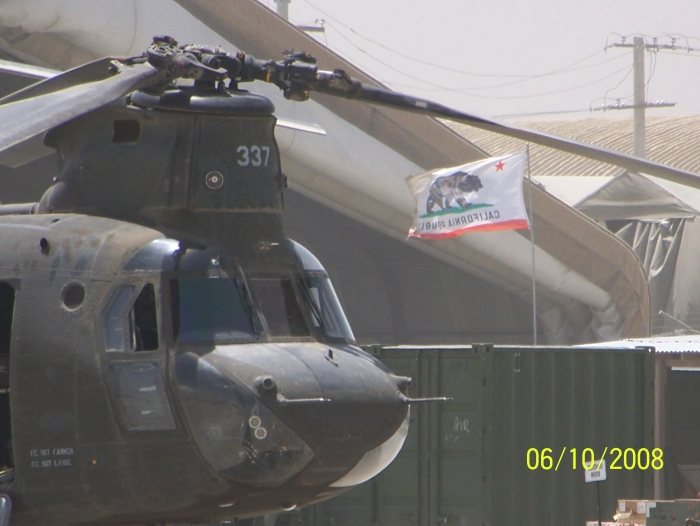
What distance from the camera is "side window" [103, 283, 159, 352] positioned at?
7332 millimetres

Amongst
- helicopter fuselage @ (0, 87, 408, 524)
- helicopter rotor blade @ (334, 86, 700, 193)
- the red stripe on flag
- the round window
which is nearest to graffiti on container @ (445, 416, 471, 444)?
helicopter rotor blade @ (334, 86, 700, 193)

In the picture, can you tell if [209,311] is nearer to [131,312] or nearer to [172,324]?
[172,324]

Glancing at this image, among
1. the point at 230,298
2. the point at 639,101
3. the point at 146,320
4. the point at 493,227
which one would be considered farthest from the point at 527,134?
the point at 639,101

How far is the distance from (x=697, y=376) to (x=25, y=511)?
39.3 feet

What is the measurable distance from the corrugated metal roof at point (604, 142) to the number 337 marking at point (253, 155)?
1658 inches

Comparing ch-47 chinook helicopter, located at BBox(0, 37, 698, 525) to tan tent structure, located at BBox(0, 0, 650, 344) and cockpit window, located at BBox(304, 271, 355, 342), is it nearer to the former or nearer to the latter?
cockpit window, located at BBox(304, 271, 355, 342)

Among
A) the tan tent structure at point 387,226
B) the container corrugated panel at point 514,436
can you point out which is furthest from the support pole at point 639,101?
the container corrugated panel at point 514,436

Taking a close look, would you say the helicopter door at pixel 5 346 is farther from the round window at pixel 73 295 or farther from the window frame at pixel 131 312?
the window frame at pixel 131 312

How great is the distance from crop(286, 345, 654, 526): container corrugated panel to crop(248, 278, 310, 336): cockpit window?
5339 mm

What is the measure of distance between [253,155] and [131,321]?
1.55 metres

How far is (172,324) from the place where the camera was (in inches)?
289

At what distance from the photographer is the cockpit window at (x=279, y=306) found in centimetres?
762

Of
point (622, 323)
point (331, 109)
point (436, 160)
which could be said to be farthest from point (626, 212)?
point (331, 109)

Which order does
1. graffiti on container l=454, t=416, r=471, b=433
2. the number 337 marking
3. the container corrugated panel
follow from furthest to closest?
graffiti on container l=454, t=416, r=471, b=433 → the container corrugated panel → the number 337 marking
